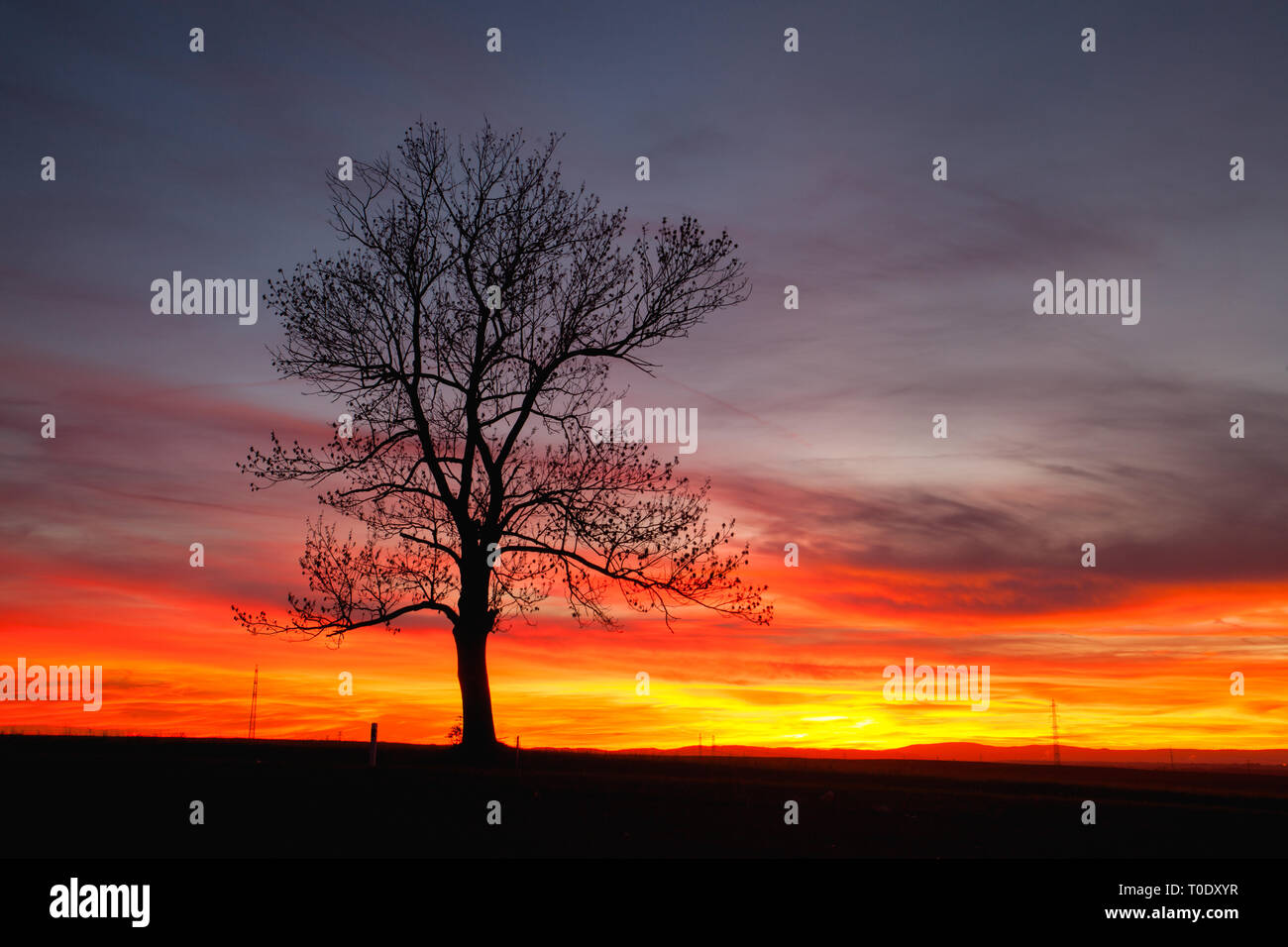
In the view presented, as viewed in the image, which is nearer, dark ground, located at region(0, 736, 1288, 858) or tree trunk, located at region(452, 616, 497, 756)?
dark ground, located at region(0, 736, 1288, 858)

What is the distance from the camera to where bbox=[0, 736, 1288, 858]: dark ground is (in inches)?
539

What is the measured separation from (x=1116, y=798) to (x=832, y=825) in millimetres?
8775

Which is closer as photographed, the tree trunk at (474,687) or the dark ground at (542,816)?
the dark ground at (542,816)

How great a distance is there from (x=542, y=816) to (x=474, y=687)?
10.3 meters

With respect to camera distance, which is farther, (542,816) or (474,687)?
(474,687)

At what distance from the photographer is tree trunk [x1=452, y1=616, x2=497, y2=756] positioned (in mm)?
25062

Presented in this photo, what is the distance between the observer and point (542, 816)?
50.3 ft

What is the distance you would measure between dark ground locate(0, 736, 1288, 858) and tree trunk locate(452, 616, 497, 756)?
3929mm

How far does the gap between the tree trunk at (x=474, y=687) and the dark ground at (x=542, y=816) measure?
3.93 m

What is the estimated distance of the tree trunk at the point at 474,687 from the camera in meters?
25.1

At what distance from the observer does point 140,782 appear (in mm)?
16547
